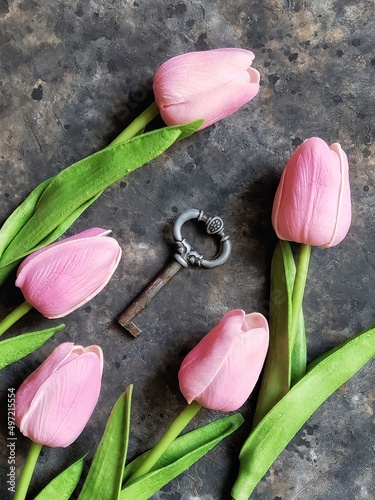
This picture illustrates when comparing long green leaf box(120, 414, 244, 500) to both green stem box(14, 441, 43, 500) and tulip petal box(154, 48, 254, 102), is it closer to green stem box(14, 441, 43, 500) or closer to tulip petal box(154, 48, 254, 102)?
green stem box(14, 441, 43, 500)

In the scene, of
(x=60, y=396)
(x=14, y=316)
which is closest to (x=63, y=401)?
(x=60, y=396)

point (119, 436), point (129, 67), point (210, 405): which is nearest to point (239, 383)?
point (210, 405)

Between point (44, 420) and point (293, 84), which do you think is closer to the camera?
point (44, 420)

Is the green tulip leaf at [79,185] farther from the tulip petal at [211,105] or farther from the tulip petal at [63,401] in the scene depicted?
the tulip petal at [63,401]

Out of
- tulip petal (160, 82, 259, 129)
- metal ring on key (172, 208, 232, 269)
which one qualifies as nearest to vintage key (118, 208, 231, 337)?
metal ring on key (172, 208, 232, 269)

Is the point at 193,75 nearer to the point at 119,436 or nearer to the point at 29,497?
the point at 119,436

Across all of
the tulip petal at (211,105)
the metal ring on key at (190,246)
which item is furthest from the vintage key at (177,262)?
the tulip petal at (211,105)
